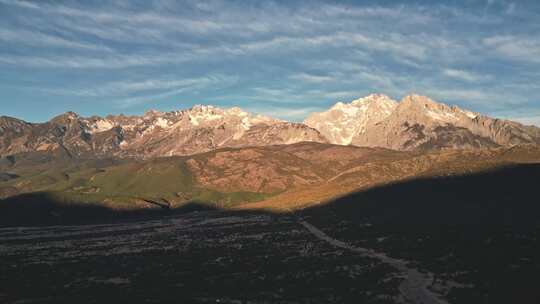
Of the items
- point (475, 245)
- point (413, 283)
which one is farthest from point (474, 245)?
point (413, 283)

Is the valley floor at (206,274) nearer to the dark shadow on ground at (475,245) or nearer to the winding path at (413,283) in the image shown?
the winding path at (413,283)

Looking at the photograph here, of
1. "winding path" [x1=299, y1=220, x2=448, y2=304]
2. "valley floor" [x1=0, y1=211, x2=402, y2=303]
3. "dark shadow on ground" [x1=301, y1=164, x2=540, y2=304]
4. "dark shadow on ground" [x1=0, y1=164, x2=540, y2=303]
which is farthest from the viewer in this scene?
"valley floor" [x1=0, y1=211, x2=402, y2=303]

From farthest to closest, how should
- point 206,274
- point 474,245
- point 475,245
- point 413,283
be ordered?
point 474,245 → point 475,245 → point 206,274 → point 413,283

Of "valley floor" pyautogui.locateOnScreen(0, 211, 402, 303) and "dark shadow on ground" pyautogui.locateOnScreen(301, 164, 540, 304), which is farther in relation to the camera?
"valley floor" pyautogui.locateOnScreen(0, 211, 402, 303)

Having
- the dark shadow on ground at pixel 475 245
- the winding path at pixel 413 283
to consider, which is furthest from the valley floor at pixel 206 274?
the dark shadow on ground at pixel 475 245

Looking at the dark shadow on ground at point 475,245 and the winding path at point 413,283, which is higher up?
the dark shadow on ground at point 475,245

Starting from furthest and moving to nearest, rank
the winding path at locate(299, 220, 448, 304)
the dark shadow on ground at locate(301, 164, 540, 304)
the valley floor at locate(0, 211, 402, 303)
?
the valley floor at locate(0, 211, 402, 303), the dark shadow on ground at locate(301, 164, 540, 304), the winding path at locate(299, 220, 448, 304)

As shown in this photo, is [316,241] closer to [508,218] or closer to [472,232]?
[472,232]

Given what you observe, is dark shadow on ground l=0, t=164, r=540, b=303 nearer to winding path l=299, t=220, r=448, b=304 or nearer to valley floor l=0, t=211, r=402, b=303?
winding path l=299, t=220, r=448, b=304

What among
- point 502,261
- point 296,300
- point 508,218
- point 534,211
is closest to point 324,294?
point 296,300

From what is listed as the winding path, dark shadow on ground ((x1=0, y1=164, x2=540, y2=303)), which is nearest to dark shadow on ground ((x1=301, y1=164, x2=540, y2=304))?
dark shadow on ground ((x1=0, y1=164, x2=540, y2=303))

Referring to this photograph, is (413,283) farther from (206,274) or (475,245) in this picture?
(206,274)
